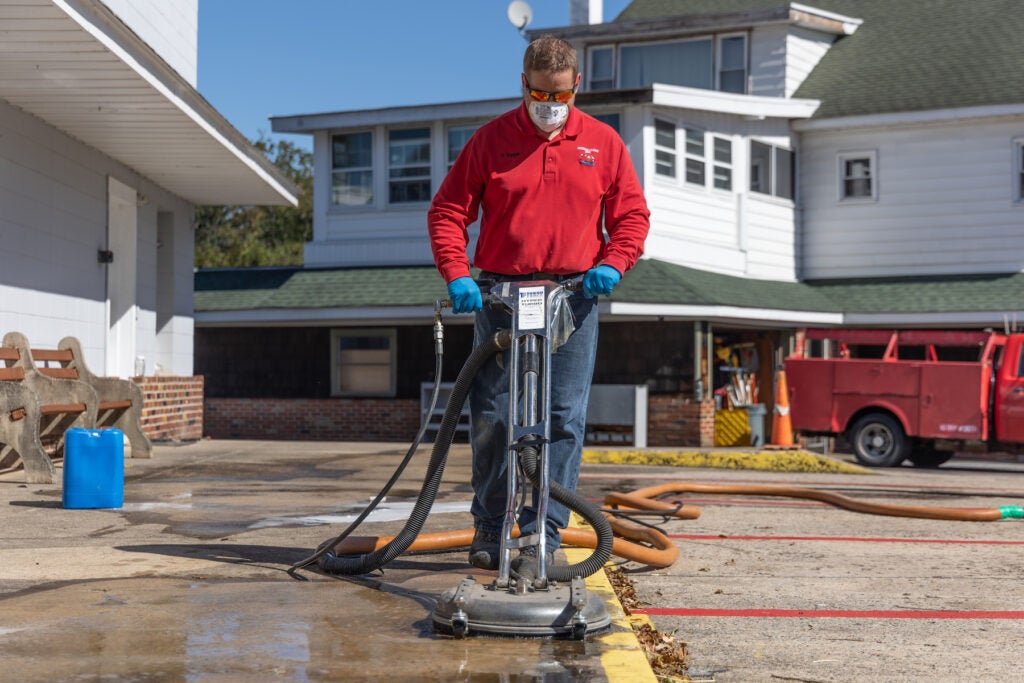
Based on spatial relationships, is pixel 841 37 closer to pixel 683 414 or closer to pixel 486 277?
pixel 683 414

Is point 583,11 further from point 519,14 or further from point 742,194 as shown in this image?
point 742,194

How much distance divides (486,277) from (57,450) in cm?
828

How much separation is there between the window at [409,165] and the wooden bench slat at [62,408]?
1412 cm

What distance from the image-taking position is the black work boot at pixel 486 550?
17.0ft

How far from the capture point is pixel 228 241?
51125 mm

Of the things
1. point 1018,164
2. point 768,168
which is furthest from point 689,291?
point 1018,164

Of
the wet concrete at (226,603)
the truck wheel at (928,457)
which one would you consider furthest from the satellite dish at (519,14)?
the wet concrete at (226,603)

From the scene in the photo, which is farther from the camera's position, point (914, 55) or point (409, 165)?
point (914, 55)

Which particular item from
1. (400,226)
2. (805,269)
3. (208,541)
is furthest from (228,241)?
(208,541)

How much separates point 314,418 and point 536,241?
20.9 meters

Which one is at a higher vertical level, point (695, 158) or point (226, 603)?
point (695, 158)

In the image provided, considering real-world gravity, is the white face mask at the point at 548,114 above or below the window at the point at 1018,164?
below

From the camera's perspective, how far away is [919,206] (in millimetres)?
24516

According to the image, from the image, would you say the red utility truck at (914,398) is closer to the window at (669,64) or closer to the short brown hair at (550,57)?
the window at (669,64)
